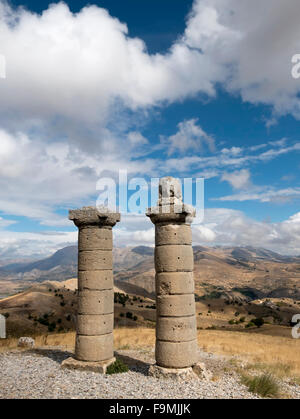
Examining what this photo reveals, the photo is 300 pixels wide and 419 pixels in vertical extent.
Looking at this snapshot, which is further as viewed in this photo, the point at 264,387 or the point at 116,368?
the point at 116,368

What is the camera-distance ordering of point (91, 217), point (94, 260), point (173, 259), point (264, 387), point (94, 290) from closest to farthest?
point (264, 387) → point (173, 259) → point (94, 290) → point (94, 260) → point (91, 217)

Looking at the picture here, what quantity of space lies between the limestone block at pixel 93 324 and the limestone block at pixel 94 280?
1010mm

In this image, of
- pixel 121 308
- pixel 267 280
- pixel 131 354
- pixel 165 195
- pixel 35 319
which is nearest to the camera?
pixel 165 195

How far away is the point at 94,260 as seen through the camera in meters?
12.0

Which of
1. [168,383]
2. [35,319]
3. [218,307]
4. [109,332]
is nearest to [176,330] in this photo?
[168,383]

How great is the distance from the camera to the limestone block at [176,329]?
10.6 meters

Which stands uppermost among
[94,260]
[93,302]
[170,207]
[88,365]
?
[170,207]

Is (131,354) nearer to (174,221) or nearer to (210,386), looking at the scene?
(210,386)

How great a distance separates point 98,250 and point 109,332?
3.02 meters

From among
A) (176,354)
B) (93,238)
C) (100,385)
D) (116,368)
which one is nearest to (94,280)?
(93,238)

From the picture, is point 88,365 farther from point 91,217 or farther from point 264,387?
point 264,387

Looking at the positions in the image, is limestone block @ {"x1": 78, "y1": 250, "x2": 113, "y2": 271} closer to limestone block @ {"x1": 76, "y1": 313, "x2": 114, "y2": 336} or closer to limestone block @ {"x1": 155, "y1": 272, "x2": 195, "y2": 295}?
limestone block @ {"x1": 76, "y1": 313, "x2": 114, "y2": 336}

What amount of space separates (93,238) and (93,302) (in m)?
2.30
